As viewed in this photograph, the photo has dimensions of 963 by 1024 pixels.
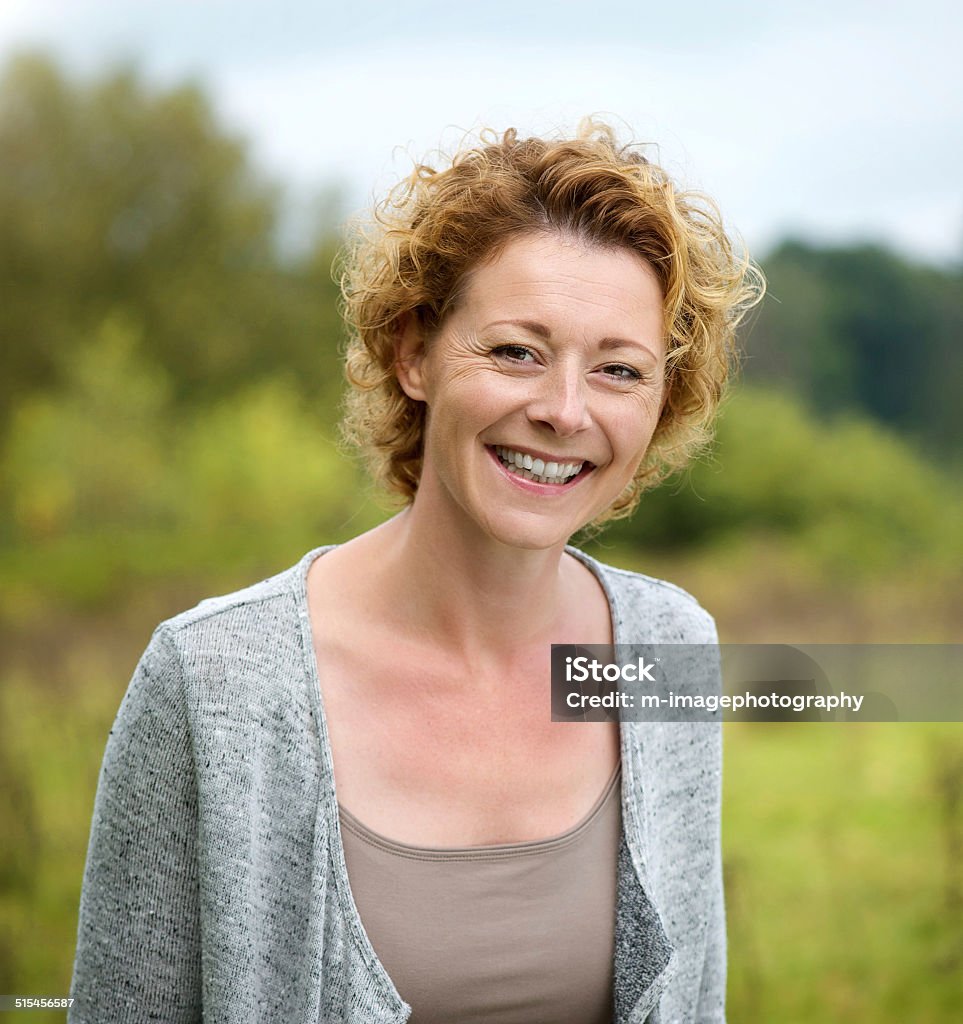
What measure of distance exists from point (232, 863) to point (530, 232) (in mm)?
779

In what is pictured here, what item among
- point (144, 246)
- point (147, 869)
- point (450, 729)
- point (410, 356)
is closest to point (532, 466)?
point (410, 356)

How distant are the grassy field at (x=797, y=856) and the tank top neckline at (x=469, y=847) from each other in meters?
1.53

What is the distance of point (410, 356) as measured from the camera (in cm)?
137

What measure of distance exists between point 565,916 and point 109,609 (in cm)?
356

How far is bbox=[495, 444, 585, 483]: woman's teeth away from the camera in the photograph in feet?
4.04

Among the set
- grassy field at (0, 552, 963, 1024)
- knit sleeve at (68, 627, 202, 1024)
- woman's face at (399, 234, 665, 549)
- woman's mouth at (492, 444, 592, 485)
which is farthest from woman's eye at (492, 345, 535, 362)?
grassy field at (0, 552, 963, 1024)

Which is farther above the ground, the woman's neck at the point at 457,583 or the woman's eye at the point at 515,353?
the woman's eye at the point at 515,353

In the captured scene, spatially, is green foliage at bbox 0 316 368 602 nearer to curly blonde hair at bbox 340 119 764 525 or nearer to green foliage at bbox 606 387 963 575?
green foliage at bbox 606 387 963 575

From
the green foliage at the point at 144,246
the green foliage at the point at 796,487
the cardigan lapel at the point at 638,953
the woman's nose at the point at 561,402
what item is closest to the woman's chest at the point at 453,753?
the cardigan lapel at the point at 638,953

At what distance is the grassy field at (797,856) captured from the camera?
2.77 metres

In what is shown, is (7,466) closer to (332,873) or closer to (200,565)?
(200,565)

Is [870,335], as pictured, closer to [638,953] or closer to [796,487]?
[796,487]

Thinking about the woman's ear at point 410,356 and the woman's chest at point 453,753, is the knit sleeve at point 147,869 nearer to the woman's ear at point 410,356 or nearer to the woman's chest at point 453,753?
the woman's chest at point 453,753

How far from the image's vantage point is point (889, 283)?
446 cm
